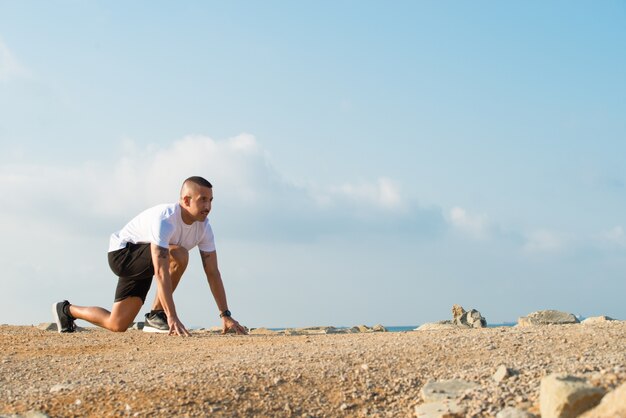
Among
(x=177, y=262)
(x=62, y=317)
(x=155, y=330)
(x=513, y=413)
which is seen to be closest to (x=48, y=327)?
(x=62, y=317)

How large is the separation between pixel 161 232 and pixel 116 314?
58.1 inches

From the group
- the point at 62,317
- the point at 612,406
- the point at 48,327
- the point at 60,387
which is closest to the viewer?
the point at 612,406

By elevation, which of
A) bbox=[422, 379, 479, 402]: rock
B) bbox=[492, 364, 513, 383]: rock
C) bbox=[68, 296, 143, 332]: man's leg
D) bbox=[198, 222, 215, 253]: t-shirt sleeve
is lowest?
bbox=[422, 379, 479, 402]: rock

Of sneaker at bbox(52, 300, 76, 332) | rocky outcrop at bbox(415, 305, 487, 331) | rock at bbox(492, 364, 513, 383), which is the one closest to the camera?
rock at bbox(492, 364, 513, 383)

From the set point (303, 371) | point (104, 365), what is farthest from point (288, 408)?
point (104, 365)

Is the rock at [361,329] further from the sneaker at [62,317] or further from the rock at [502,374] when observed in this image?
the rock at [502,374]

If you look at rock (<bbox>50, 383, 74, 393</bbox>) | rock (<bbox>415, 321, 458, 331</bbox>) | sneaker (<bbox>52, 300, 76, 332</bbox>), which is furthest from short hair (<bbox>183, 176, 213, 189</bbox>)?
rock (<bbox>415, 321, 458, 331</bbox>)

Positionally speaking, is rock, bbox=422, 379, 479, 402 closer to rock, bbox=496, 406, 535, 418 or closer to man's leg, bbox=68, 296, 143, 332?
rock, bbox=496, 406, 535, 418

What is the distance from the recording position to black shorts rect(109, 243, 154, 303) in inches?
366

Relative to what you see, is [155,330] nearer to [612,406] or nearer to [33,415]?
[33,415]

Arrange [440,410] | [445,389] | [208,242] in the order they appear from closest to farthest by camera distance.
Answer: [440,410] → [445,389] → [208,242]

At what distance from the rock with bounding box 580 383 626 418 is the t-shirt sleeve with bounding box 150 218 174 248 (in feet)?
18.5

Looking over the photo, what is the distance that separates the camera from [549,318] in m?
9.39

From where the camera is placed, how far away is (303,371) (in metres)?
5.55
